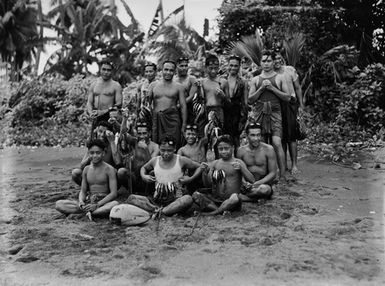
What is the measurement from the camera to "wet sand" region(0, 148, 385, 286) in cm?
314

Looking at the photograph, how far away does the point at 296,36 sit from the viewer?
10.3m

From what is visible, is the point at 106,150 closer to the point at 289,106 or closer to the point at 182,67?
the point at 182,67

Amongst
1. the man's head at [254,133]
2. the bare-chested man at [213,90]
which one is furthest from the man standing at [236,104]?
the man's head at [254,133]

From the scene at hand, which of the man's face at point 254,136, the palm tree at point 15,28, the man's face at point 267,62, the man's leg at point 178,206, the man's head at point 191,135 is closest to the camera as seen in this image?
the man's leg at point 178,206

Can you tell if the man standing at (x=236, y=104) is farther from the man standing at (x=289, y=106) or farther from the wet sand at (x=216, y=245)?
the wet sand at (x=216, y=245)

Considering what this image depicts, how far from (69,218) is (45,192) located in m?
1.74

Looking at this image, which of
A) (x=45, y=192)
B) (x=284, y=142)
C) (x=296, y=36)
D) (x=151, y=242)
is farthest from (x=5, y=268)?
(x=296, y=36)

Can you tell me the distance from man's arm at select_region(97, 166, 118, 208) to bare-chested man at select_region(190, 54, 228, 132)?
63.0 inches

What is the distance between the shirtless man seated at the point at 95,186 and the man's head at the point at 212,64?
1741 millimetres

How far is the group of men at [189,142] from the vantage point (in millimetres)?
4875

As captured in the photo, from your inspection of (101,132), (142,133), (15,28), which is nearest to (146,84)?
(101,132)

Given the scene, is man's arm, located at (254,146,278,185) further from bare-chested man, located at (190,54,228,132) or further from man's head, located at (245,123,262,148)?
bare-chested man, located at (190,54,228,132)

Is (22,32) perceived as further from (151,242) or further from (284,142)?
(151,242)

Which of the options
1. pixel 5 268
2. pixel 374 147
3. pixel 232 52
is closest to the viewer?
pixel 5 268
